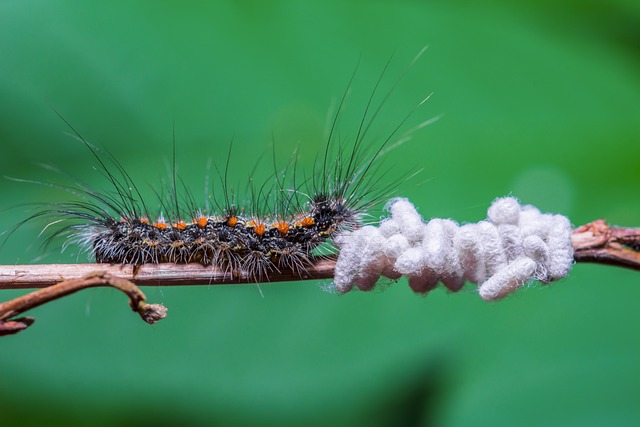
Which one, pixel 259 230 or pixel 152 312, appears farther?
pixel 259 230

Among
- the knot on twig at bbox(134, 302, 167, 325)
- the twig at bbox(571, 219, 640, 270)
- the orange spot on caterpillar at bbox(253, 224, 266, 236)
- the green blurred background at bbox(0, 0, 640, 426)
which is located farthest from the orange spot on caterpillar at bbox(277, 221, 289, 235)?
the green blurred background at bbox(0, 0, 640, 426)

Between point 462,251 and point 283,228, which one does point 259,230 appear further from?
point 462,251

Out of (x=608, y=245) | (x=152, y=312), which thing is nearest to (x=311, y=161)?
(x=608, y=245)

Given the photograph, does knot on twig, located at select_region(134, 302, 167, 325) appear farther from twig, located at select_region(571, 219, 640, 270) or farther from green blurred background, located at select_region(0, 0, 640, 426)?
green blurred background, located at select_region(0, 0, 640, 426)

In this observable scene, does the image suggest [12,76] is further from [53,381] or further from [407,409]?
[407,409]

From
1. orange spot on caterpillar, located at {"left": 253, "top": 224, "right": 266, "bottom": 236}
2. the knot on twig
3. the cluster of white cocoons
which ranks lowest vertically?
the knot on twig

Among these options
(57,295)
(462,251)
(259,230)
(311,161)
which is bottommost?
(57,295)
